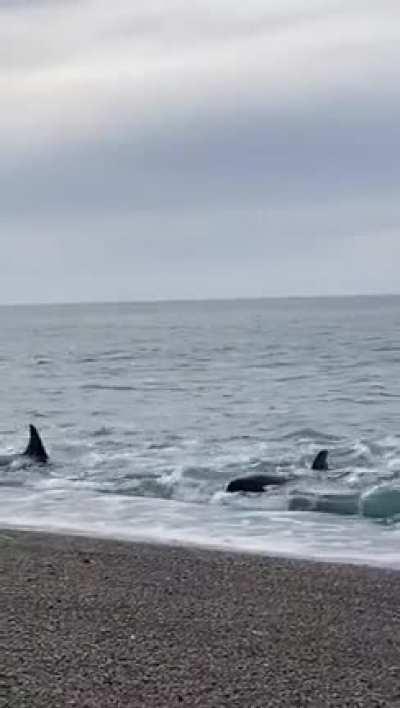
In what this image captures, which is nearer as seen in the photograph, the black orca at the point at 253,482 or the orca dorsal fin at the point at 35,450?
the black orca at the point at 253,482

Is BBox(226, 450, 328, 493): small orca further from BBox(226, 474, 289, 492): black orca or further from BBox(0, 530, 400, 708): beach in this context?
BBox(0, 530, 400, 708): beach

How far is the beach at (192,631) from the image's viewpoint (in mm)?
6074

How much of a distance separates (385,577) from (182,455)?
1061 centimetres

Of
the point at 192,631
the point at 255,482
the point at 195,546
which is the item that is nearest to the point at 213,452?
the point at 255,482

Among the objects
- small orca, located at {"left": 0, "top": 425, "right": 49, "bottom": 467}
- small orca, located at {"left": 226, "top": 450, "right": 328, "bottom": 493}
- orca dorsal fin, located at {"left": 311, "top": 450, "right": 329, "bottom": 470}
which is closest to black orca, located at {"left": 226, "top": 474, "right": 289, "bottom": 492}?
small orca, located at {"left": 226, "top": 450, "right": 328, "bottom": 493}

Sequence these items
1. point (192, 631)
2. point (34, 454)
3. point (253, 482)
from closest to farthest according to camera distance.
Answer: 1. point (192, 631)
2. point (253, 482)
3. point (34, 454)

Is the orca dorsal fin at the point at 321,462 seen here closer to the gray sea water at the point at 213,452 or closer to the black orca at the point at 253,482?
the gray sea water at the point at 213,452

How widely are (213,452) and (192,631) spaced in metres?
12.9

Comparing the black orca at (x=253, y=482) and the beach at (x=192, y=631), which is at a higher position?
the beach at (x=192, y=631)

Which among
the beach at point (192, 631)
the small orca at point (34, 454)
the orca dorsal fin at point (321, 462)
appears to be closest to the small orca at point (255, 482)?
the orca dorsal fin at point (321, 462)

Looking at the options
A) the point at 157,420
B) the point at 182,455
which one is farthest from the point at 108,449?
the point at 157,420

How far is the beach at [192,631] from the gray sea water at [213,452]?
1.73 m

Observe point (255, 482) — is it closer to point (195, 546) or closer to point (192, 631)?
point (195, 546)

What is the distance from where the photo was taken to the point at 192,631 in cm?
722
